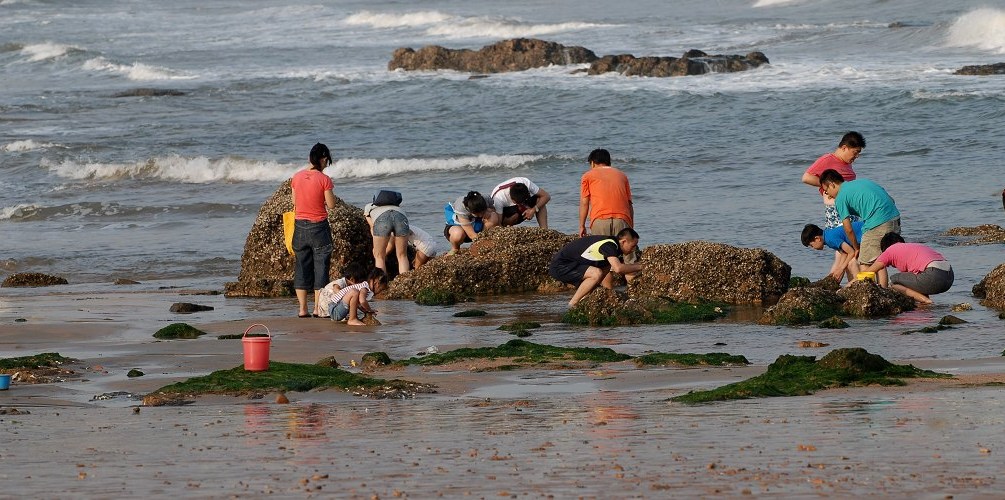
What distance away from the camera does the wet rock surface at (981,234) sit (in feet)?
47.6

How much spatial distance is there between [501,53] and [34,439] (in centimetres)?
3394

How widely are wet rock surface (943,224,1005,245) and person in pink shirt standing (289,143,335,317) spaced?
6.68 m

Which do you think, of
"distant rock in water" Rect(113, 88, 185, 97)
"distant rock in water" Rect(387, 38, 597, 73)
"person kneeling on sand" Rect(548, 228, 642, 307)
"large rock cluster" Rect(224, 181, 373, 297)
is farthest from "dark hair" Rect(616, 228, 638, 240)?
"distant rock in water" Rect(113, 88, 185, 97)

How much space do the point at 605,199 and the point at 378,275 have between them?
2.05 meters

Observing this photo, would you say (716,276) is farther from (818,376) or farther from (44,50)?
(44,50)

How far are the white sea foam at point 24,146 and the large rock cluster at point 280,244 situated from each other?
49.6ft

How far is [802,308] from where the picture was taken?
10.4 meters

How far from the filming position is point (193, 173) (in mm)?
A: 23969

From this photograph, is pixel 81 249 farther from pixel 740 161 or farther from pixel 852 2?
pixel 852 2

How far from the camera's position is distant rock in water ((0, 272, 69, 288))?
47.9 ft

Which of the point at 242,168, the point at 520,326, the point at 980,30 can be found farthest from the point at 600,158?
the point at 980,30

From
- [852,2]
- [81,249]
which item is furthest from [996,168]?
[852,2]

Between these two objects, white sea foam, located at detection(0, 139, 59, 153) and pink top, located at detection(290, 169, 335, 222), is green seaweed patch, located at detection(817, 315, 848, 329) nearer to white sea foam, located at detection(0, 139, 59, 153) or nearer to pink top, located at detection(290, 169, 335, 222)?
pink top, located at detection(290, 169, 335, 222)

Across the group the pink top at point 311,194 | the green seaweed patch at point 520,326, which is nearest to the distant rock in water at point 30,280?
the pink top at point 311,194
